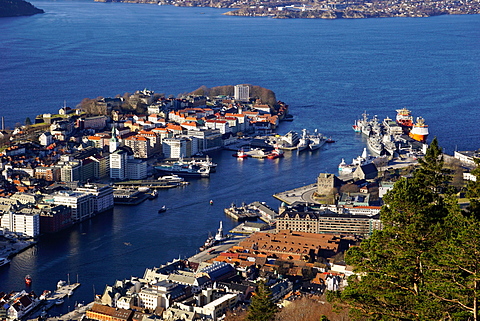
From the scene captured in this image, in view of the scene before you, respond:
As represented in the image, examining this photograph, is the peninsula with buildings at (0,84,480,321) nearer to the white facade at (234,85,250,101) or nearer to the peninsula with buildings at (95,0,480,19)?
the white facade at (234,85,250,101)

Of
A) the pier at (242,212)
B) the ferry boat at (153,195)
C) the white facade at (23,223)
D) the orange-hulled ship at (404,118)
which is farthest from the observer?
the orange-hulled ship at (404,118)

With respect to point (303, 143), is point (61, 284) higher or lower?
higher

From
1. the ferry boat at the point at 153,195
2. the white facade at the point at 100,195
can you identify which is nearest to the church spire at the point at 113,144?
the ferry boat at the point at 153,195

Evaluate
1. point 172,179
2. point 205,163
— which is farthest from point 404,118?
point 172,179

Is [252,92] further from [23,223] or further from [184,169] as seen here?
[23,223]

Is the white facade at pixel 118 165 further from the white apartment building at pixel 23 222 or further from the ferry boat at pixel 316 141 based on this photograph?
the ferry boat at pixel 316 141

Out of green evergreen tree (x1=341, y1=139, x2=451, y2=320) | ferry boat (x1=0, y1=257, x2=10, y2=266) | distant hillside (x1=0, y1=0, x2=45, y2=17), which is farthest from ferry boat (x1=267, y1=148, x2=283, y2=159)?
distant hillside (x1=0, y1=0, x2=45, y2=17)
